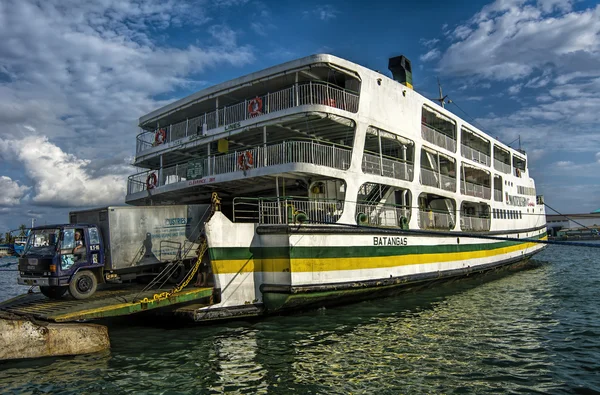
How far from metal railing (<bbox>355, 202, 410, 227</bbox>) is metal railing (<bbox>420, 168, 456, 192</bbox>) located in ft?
5.79

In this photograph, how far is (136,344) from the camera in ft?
28.7

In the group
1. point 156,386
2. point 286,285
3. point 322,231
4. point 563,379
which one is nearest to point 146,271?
point 286,285

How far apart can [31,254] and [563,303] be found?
15120 millimetres

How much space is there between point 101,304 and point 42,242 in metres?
2.92

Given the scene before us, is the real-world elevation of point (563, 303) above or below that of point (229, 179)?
below

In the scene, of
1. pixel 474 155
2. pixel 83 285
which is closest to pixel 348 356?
pixel 83 285

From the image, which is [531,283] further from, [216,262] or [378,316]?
[216,262]

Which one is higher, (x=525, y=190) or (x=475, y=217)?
(x=525, y=190)

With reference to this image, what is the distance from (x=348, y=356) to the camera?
760cm

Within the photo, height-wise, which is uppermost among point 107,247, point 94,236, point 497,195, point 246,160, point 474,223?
point 246,160

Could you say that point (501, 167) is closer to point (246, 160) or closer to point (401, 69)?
point (401, 69)

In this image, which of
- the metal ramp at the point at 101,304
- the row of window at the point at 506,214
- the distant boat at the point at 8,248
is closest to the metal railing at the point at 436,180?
the row of window at the point at 506,214

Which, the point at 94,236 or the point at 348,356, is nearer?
the point at 348,356

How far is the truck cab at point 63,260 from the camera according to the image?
10.3 metres
